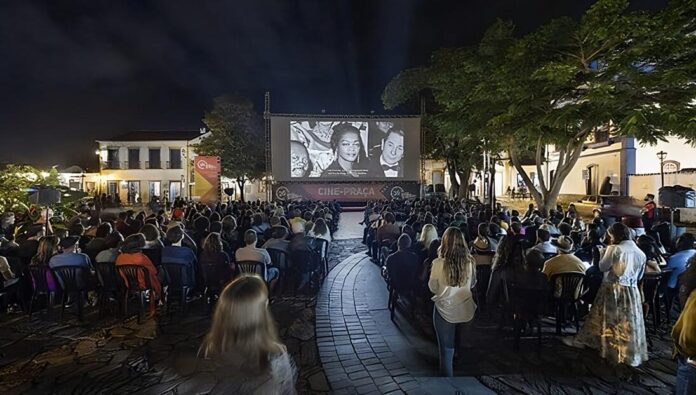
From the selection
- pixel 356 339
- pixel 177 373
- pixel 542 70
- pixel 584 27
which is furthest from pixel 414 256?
pixel 584 27

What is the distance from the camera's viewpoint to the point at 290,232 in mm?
8141

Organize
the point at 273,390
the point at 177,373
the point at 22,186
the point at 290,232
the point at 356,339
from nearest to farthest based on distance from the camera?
1. the point at 273,390
2. the point at 177,373
3. the point at 356,339
4. the point at 290,232
5. the point at 22,186

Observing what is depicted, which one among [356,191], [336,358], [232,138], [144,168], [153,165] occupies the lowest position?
[336,358]

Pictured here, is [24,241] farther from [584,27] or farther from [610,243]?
[584,27]

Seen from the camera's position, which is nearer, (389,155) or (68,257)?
(68,257)

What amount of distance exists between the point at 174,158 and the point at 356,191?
72.2 feet

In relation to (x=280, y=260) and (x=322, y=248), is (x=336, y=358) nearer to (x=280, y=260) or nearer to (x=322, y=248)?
(x=280, y=260)

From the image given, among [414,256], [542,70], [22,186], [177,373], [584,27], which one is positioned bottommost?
[177,373]

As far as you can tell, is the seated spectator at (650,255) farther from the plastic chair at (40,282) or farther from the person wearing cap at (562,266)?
the plastic chair at (40,282)

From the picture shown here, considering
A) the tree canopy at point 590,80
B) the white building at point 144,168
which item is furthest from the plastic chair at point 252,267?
the white building at point 144,168

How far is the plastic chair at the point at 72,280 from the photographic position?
5262mm

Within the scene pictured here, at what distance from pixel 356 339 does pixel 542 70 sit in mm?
7812

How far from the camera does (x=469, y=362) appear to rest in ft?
13.6

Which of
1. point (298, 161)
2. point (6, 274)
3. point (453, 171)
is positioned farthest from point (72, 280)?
point (453, 171)
